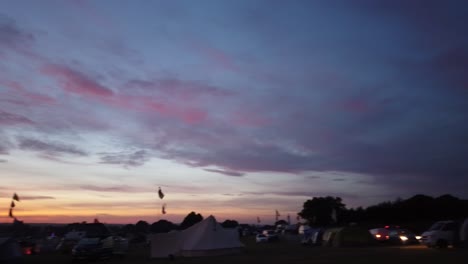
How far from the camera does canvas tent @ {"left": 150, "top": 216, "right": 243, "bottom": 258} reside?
37.4 meters

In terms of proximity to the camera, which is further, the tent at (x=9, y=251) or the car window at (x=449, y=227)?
the car window at (x=449, y=227)

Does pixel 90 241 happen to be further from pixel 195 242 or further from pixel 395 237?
pixel 395 237

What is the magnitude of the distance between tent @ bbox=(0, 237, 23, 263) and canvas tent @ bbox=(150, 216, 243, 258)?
10077 millimetres

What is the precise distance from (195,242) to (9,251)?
1331 cm

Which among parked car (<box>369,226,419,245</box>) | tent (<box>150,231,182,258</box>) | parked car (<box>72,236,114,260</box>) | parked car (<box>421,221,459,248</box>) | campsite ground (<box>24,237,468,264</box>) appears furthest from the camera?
parked car (<box>369,226,419,245</box>)

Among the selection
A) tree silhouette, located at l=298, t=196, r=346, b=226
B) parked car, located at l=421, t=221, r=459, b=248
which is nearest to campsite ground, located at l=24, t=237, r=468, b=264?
parked car, located at l=421, t=221, r=459, b=248

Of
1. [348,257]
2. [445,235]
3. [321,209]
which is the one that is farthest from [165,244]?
[321,209]

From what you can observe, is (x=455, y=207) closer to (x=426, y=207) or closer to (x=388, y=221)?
(x=426, y=207)

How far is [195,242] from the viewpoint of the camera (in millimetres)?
37562

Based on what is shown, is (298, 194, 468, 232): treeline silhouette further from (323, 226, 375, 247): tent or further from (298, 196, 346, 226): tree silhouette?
(323, 226, 375, 247): tent

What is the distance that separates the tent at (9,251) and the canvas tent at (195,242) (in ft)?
33.1

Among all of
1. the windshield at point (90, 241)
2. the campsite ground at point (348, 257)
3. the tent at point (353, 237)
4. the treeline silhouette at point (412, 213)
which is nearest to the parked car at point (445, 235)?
the campsite ground at point (348, 257)

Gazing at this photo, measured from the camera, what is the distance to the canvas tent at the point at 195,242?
123ft

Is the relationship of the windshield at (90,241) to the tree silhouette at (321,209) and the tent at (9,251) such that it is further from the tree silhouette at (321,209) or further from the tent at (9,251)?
the tree silhouette at (321,209)
